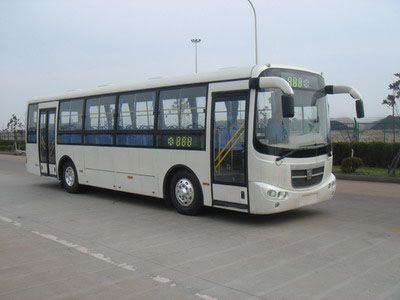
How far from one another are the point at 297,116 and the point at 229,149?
53.1 inches

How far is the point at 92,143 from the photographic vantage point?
40.3ft

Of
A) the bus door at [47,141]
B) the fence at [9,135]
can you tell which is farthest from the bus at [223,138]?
the fence at [9,135]

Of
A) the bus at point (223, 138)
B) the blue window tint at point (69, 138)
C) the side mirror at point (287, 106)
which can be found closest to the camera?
the side mirror at point (287, 106)

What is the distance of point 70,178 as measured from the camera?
13422 mm

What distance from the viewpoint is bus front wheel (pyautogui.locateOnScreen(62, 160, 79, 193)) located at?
1318 centimetres

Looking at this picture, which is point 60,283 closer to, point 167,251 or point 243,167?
point 167,251

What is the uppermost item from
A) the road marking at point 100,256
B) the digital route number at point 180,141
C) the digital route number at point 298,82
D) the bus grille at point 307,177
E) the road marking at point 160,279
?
the digital route number at point 298,82

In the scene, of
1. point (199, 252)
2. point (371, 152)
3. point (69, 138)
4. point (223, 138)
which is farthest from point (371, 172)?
point (199, 252)

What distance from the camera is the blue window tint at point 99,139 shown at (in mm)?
11648

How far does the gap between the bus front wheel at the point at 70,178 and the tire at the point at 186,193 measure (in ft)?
14.1

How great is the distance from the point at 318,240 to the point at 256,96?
8.47 ft

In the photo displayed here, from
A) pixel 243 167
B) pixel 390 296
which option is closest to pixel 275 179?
pixel 243 167

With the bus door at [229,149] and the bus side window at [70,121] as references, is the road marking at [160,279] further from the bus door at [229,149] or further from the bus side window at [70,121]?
the bus side window at [70,121]

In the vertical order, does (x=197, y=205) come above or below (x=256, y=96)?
below
